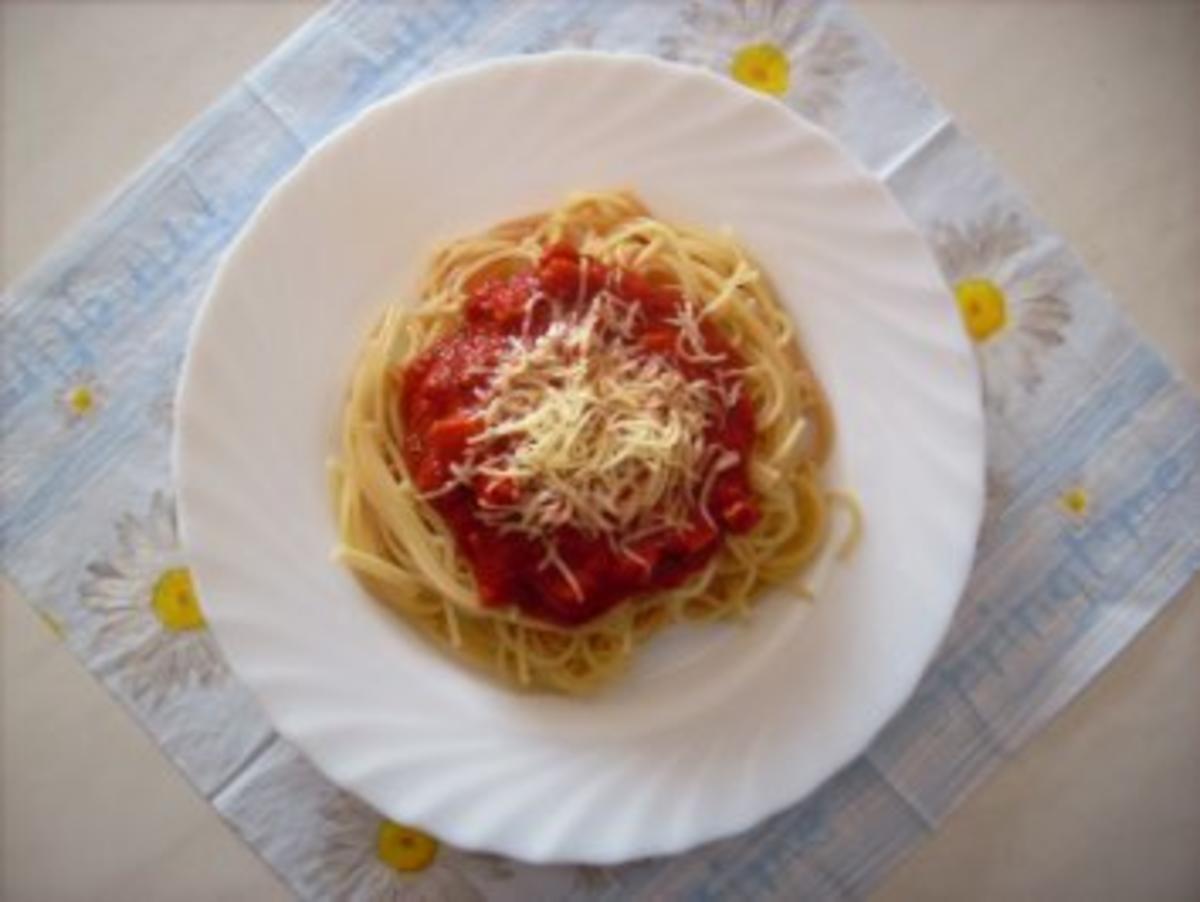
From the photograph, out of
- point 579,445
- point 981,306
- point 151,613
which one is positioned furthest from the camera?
point 981,306

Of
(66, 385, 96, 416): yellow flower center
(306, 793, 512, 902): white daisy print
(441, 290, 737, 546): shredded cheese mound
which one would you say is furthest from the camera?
(66, 385, 96, 416): yellow flower center

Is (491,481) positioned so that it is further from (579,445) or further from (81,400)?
(81,400)

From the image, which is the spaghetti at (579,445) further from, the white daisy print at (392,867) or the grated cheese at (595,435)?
the white daisy print at (392,867)

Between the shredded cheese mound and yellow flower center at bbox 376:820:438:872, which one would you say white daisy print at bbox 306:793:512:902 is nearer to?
yellow flower center at bbox 376:820:438:872

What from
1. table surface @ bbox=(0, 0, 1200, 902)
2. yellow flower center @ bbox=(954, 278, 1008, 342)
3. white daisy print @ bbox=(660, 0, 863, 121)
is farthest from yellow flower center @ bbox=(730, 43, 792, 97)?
yellow flower center @ bbox=(954, 278, 1008, 342)

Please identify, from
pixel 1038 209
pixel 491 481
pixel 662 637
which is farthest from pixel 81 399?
pixel 1038 209

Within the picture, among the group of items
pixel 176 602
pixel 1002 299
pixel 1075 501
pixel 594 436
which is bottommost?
pixel 1075 501

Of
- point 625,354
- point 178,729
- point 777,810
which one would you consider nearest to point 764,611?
point 777,810

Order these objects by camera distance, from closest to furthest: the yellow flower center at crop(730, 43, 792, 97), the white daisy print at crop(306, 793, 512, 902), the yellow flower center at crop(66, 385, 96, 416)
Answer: the white daisy print at crop(306, 793, 512, 902), the yellow flower center at crop(66, 385, 96, 416), the yellow flower center at crop(730, 43, 792, 97)
